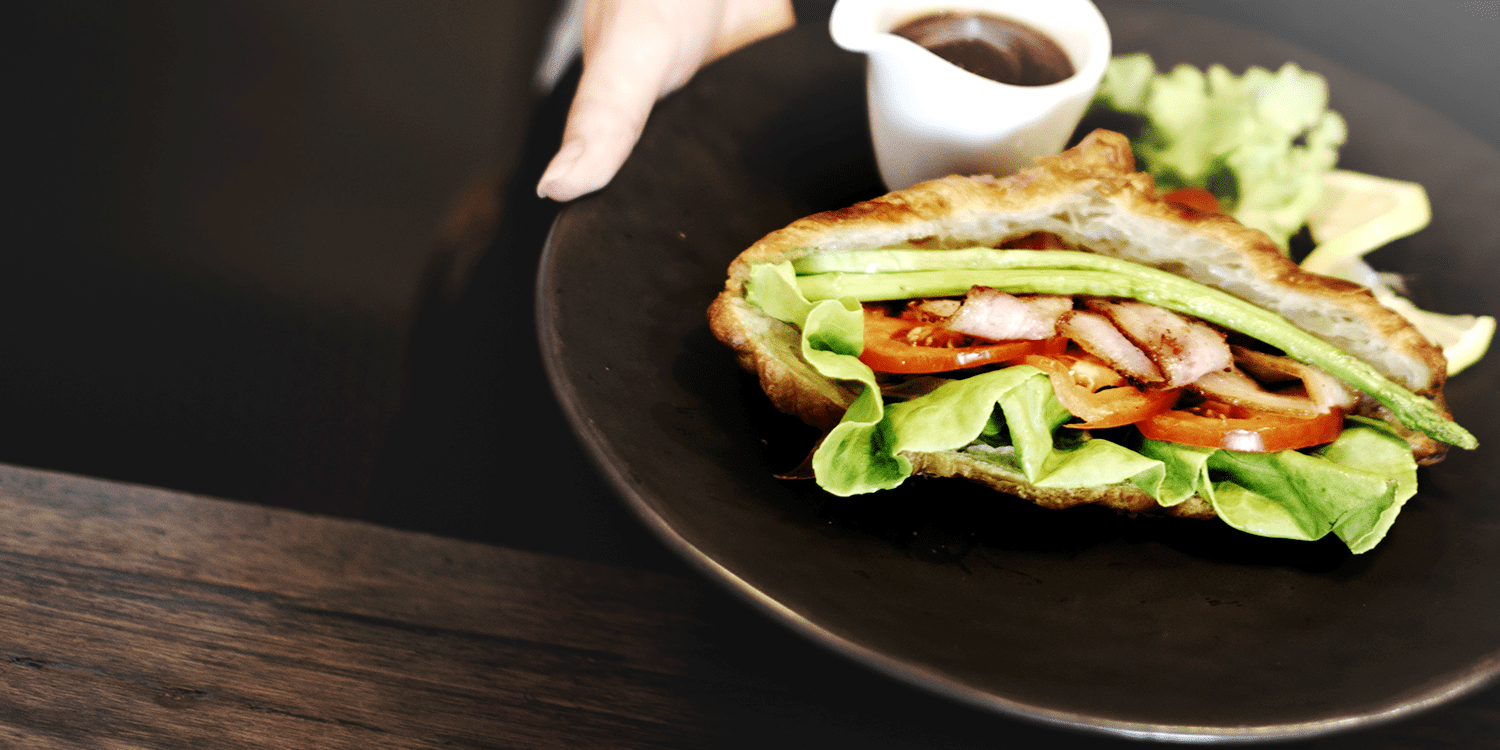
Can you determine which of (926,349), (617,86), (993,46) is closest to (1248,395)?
(926,349)

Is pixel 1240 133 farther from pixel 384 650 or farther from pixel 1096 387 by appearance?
pixel 384 650

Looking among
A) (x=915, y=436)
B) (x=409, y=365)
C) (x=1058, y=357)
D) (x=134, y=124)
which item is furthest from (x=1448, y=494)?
(x=134, y=124)

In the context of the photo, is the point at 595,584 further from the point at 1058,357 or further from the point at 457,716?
the point at 1058,357

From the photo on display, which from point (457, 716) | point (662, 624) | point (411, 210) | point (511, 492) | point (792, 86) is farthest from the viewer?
point (411, 210)

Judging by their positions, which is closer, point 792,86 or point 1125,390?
point 1125,390

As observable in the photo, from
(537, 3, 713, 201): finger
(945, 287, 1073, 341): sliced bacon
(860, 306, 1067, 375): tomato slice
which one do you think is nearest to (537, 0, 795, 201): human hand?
(537, 3, 713, 201): finger

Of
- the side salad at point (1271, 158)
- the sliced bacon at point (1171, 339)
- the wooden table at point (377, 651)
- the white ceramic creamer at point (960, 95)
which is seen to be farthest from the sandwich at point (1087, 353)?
the side salad at point (1271, 158)

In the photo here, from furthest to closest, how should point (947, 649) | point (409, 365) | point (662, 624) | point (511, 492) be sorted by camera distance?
point (409, 365) → point (511, 492) → point (662, 624) → point (947, 649)

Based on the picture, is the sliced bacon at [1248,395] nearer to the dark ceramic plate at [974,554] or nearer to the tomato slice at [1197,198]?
the dark ceramic plate at [974,554]
